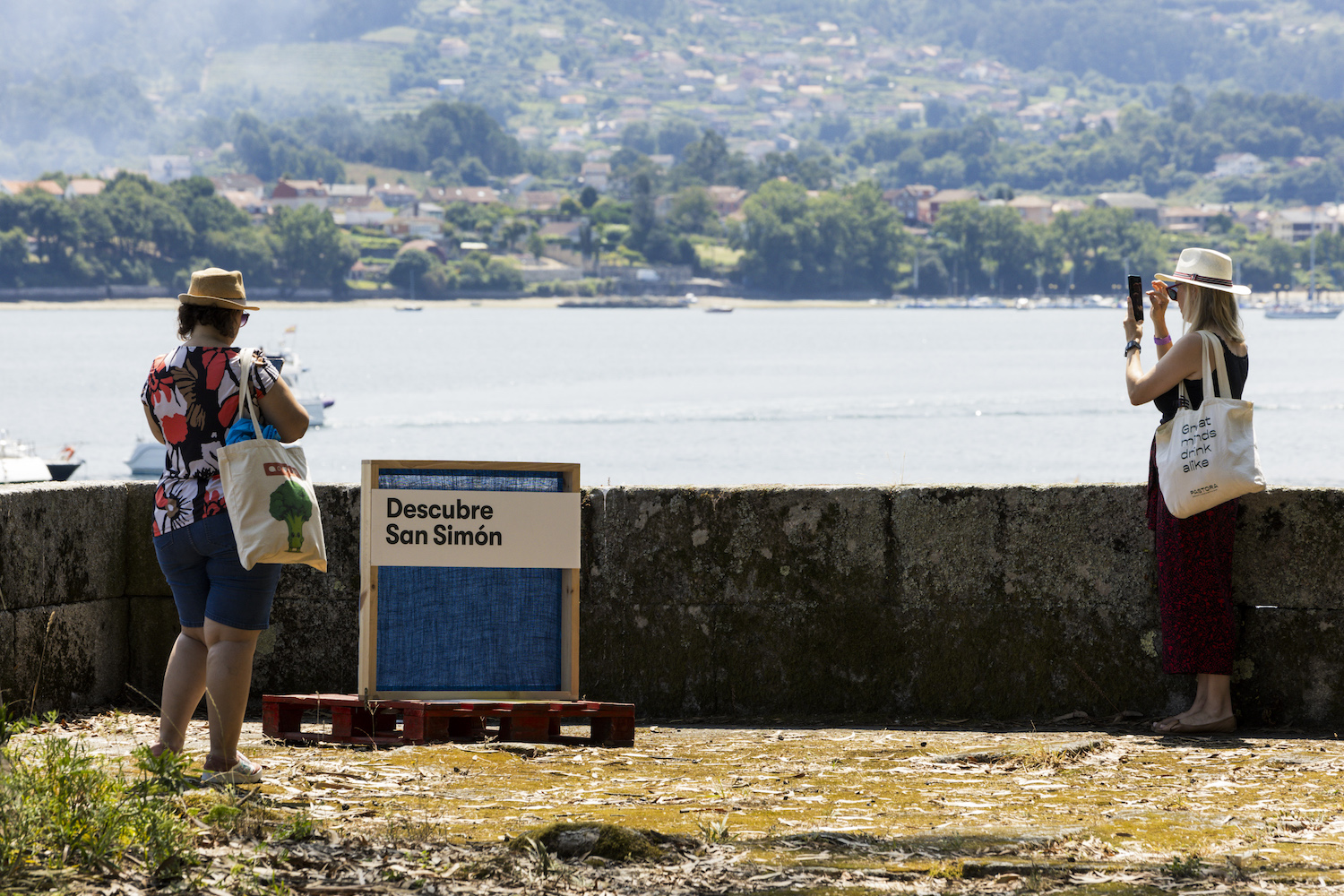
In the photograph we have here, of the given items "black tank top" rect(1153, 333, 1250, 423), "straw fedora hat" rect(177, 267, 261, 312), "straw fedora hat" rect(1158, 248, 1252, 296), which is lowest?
"black tank top" rect(1153, 333, 1250, 423)

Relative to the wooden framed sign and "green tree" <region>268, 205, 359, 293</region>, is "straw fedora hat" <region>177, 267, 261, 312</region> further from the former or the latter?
"green tree" <region>268, 205, 359, 293</region>

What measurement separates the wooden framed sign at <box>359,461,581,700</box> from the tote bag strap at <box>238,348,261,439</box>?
81 cm

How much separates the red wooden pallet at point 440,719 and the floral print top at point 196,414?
101 cm

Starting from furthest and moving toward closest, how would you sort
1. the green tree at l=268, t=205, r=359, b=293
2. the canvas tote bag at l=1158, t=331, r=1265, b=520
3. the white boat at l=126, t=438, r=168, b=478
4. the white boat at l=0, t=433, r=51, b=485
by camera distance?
1. the green tree at l=268, t=205, r=359, b=293
2. the white boat at l=126, t=438, r=168, b=478
3. the white boat at l=0, t=433, r=51, b=485
4. the canvas tote bag at l=1158, t=331, r=1265, b=520

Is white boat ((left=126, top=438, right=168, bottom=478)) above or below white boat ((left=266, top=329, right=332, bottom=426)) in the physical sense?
below

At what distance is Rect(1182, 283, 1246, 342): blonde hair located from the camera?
4.97 m

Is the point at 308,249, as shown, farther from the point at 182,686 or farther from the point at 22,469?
the point at 182,686

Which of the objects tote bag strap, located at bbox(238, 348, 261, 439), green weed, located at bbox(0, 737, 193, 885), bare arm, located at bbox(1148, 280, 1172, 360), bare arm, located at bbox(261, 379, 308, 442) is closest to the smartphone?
bare arm, located at bbox(1148, 280, 1172, 360)

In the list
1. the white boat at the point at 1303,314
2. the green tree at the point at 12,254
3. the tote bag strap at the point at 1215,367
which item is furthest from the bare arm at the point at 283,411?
the white boat at the point at 1303,314

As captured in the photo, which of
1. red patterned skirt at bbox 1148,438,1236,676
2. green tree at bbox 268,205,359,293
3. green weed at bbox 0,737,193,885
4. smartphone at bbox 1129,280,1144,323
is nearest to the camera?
green weed at bbox 0,737,193,885

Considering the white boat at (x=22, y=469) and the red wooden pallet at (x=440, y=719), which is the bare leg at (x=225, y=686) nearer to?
the red wooden pallet at (x=440, y=719)

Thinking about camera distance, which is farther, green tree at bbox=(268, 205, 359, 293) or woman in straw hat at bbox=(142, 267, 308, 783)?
green tree at bbox=(268, 205, 359, 293)

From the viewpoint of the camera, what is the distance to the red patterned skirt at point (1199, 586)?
16.8 feet

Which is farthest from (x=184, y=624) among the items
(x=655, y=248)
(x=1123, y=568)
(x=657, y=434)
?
(x=655, y=248)
